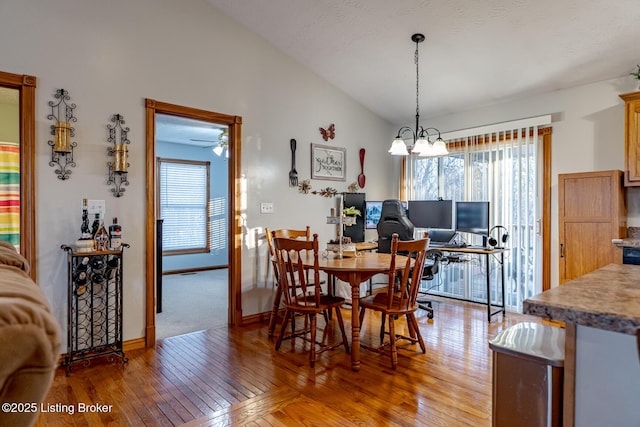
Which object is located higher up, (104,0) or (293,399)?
(104,0)

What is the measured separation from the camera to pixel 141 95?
10.5 ft

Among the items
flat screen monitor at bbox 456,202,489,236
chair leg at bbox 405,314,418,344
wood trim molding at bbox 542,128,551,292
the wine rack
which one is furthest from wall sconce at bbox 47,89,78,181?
wood trim molding at bbox 542,128,551,292

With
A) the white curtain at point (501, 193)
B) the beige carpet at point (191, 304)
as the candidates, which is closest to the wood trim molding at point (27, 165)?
the beige carpet at point (191, 304)

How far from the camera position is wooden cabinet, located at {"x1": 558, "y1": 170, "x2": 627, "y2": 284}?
11.0ft

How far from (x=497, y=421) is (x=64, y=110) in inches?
132

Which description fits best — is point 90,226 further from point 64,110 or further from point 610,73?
point 610,73

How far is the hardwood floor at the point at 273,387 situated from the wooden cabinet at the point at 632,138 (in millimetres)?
2014

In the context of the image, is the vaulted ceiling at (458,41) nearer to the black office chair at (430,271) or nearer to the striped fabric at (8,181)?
the black office chair at (430,271)

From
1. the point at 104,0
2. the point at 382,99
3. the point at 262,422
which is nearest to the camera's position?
the point at 262,422

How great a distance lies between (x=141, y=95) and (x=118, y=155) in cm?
58

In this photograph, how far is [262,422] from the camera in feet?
6.64

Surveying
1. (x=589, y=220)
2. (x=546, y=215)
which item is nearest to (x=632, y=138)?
(x=589, y=220)

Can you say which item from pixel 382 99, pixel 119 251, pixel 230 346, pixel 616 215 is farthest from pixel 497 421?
pixel 382 99

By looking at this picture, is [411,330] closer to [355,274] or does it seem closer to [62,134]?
[355,274]
